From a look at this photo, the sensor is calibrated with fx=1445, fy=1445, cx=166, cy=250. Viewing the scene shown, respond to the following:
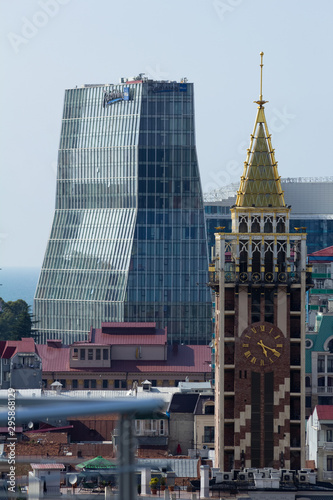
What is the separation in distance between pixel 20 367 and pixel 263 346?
4222 inches

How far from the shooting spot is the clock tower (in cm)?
8762

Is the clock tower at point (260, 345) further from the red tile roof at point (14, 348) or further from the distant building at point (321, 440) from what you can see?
the red tile roof at point (14, 348)

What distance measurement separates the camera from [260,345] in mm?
88438

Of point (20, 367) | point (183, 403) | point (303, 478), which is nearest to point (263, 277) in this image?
point (303, 478)

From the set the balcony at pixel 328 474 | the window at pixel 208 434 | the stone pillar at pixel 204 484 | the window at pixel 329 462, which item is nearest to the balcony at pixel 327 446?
the window at pixel 329 462

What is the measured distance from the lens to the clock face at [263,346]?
8825cm

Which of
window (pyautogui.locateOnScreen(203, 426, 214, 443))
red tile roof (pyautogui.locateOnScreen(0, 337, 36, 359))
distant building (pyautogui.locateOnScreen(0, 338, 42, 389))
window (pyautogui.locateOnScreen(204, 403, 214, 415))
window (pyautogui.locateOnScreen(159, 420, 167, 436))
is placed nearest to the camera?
window (pyautogui.locateOnScreen(203, 426, 214, 443))

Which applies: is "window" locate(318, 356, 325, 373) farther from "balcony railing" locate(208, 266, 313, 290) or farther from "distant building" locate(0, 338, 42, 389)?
"balcony railing" locate(208, 266, 313, 290)

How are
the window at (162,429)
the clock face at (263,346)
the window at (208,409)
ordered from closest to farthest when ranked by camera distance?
the clock face at (263,346) → the window at (208,409) → the window at (162,429)

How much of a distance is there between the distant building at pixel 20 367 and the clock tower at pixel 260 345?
10290 centimetres

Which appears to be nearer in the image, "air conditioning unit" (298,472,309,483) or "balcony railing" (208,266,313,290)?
"air conditioning unit" (298,472,309,483)

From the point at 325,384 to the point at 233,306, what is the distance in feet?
203

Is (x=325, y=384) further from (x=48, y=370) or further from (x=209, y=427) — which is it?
(x=48, y=370)

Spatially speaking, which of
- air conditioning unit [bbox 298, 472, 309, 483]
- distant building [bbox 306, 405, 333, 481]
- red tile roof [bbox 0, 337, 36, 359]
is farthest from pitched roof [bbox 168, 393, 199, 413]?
air conditioning unit [bbox 298, 472, 309, 483]
